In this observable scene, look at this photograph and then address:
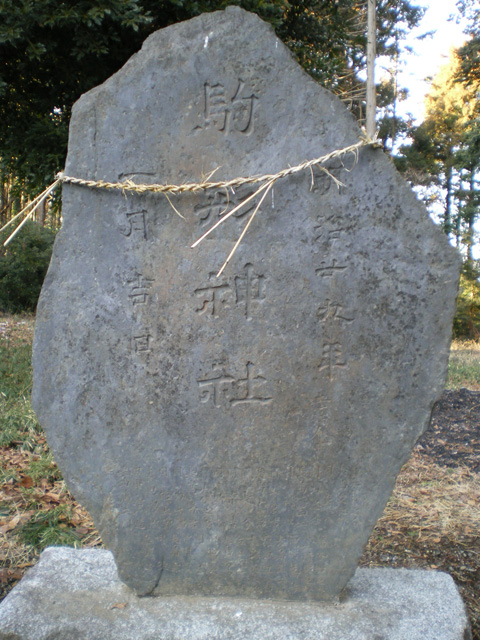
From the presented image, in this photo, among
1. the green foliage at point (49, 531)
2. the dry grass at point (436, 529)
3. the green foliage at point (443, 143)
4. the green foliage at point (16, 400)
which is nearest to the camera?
the dry grass at point (436, 529)

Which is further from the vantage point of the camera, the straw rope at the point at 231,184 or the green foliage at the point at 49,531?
the green foliage at the point at 49,531

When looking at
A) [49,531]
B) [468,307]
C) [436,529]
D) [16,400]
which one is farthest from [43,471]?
[468,307]

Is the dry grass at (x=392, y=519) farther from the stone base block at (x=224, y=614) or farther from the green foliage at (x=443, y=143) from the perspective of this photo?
the green foliage at (x=443, y=143)

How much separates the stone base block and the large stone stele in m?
0.09

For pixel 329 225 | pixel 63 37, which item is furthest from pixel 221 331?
pixel 63 37

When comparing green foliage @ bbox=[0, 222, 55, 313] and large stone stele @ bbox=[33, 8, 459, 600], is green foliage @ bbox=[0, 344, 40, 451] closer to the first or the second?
large stone stele @ bbox=[33, 8, 459, 600]

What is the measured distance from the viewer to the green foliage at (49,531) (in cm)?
288

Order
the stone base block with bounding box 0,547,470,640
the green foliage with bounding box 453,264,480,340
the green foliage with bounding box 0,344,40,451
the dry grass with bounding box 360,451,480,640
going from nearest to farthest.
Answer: the stone base block with bounding box 0,547,470,640
the dry grass with bounding box 360,451,480,640
the green foliage with bounding box 0,344,40,451
the green foliage with bounding box 453,264,480,340

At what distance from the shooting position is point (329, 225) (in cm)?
191

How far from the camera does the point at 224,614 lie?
1934mm

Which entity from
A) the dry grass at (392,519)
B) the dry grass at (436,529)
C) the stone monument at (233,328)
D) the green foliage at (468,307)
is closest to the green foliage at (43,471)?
the dry grass at (392,519)

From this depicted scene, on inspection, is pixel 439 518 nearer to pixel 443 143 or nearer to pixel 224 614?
pixel 224 614

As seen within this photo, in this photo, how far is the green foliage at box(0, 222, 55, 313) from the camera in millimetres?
9547

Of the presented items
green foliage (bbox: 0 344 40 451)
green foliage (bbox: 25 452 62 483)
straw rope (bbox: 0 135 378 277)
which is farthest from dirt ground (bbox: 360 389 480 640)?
green foliage (bbox: 0 344 40 451)
